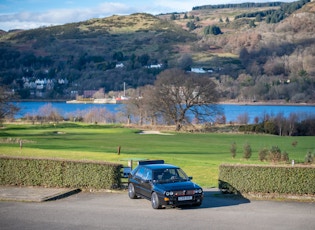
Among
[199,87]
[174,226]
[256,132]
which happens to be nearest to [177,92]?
[199,87]

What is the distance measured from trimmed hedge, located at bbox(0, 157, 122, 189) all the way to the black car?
1.33 metres

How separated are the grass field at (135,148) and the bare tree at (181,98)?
1133 centimetres

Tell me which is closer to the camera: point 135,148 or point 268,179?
point 268,179

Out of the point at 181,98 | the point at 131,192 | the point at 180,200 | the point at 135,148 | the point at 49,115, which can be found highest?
the point at 181,98

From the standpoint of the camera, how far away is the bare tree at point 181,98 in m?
86.9

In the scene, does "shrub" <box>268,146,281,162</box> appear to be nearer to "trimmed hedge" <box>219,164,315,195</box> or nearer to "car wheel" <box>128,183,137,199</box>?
"trimmed hedge" <box>219,164,315,195</box>

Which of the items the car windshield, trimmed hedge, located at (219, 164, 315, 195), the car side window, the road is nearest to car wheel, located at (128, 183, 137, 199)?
the road

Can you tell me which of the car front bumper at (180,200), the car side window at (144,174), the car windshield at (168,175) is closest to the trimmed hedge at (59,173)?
the car side window at (144,174)

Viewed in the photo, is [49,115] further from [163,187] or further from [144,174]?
[163,187]

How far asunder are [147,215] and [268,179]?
5313 millimetres

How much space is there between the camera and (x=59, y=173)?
23141 mm

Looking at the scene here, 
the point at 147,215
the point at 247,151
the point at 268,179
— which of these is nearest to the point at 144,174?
the point at 147,215

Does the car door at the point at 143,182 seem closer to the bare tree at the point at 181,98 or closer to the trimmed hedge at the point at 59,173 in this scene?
the trimmed hedge at the point at 59,173

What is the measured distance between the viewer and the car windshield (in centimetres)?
2012
